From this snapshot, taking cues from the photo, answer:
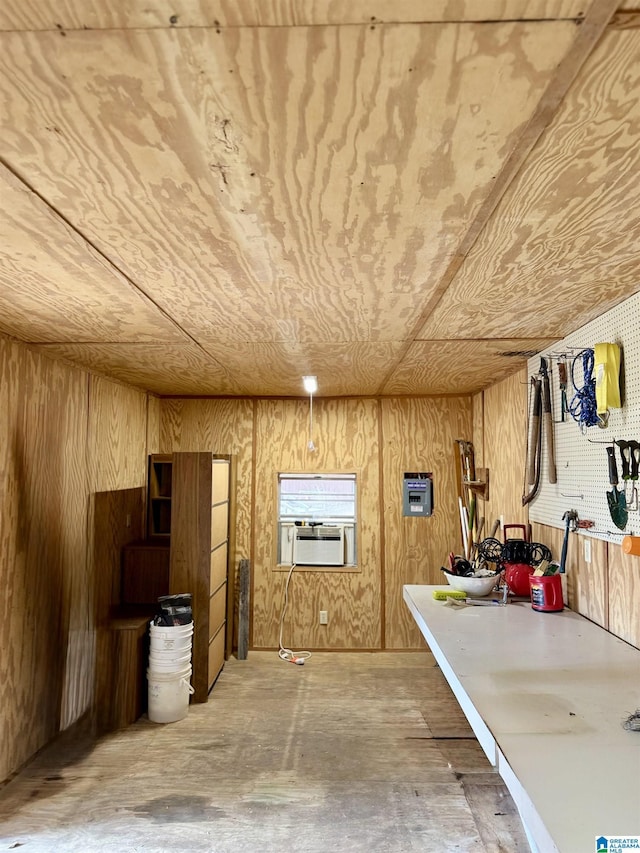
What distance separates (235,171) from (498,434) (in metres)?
3.30

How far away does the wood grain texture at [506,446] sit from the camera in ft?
11.3

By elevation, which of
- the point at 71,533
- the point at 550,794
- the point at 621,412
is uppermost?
the point at 621,412

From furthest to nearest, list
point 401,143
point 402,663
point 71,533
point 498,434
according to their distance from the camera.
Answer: point 402,663
point 498,434
point 71,533
point 401,143

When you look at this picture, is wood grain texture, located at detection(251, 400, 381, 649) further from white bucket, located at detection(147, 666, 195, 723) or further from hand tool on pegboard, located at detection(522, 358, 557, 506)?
hand tool on pegboard, located at detection(522, 358, 557, 506)

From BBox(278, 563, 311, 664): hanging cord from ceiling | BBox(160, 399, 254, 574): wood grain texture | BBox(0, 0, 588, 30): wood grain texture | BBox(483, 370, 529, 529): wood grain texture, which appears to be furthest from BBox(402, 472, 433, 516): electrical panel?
BBox(0, 0, 588, 30): wood grain texture

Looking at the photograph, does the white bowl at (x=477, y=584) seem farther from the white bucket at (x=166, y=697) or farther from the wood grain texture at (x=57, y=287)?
the wood grain texture at (x=57, y=287)

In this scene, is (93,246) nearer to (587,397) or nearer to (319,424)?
(587,397)

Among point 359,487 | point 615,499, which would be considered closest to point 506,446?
point 359,487

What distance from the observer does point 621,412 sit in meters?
2.19

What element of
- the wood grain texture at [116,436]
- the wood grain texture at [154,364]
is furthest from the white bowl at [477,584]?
the wood grain texture at [116,436]

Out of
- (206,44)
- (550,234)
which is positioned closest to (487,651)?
(550,234)

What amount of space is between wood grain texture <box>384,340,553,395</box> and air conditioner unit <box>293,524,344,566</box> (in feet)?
4.70

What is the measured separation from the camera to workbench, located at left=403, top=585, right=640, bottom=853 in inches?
43.9

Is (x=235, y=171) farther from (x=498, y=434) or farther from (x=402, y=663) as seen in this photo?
(x=402, y=663)
